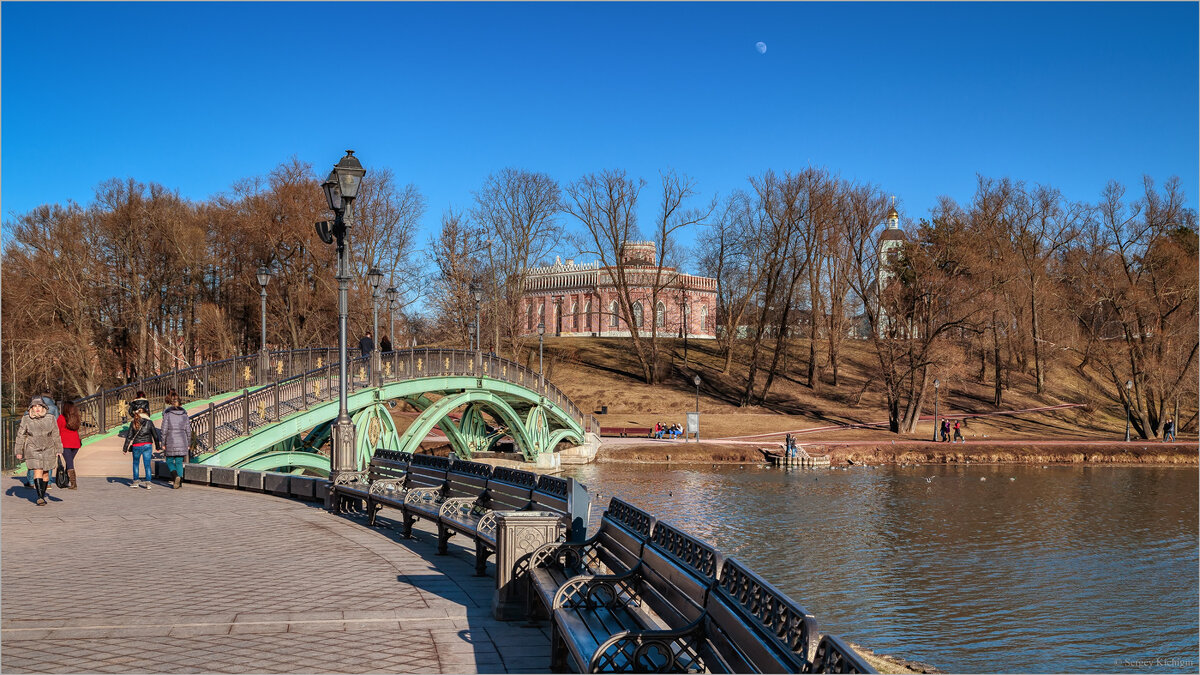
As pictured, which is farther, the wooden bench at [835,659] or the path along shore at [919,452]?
the path along shore at [919,452]

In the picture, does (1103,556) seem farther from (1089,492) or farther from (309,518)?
(309,518)

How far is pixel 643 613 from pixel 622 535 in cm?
82

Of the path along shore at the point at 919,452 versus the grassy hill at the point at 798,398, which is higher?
the grassy hill at the point at 798,398

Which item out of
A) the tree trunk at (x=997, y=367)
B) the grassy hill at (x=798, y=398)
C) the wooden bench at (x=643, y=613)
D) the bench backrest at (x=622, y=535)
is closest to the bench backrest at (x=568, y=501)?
the bench backrest at (x=622, y=535)

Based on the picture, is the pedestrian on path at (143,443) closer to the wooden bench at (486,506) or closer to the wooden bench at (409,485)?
the wooden bench at (409,485)

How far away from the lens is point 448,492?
12.1 m

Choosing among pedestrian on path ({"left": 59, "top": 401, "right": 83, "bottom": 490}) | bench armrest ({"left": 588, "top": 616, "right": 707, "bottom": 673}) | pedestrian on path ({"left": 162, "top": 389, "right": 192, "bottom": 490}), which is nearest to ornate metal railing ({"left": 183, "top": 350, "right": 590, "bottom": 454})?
pedestrian on path ({"left": 162, "top": 389, "right": 192, "bottom": 490})

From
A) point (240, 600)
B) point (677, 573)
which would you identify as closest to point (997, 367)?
point (240, 600)

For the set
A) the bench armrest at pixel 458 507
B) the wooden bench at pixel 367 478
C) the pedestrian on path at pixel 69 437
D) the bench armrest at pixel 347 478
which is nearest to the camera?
the bench armrest at pixel 458 507

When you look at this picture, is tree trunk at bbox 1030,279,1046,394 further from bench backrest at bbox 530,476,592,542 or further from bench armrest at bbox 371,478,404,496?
bench backrest at bbox 530,476,592,542

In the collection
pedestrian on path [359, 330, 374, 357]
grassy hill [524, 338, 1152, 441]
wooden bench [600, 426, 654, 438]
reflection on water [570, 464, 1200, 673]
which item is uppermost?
pedestrian on path [359, 330, 374, 357]

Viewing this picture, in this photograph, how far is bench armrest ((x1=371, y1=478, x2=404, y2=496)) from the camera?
12.9m

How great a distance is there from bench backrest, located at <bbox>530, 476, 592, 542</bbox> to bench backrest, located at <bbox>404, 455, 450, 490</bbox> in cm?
303

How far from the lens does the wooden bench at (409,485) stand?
12170 millimetres
